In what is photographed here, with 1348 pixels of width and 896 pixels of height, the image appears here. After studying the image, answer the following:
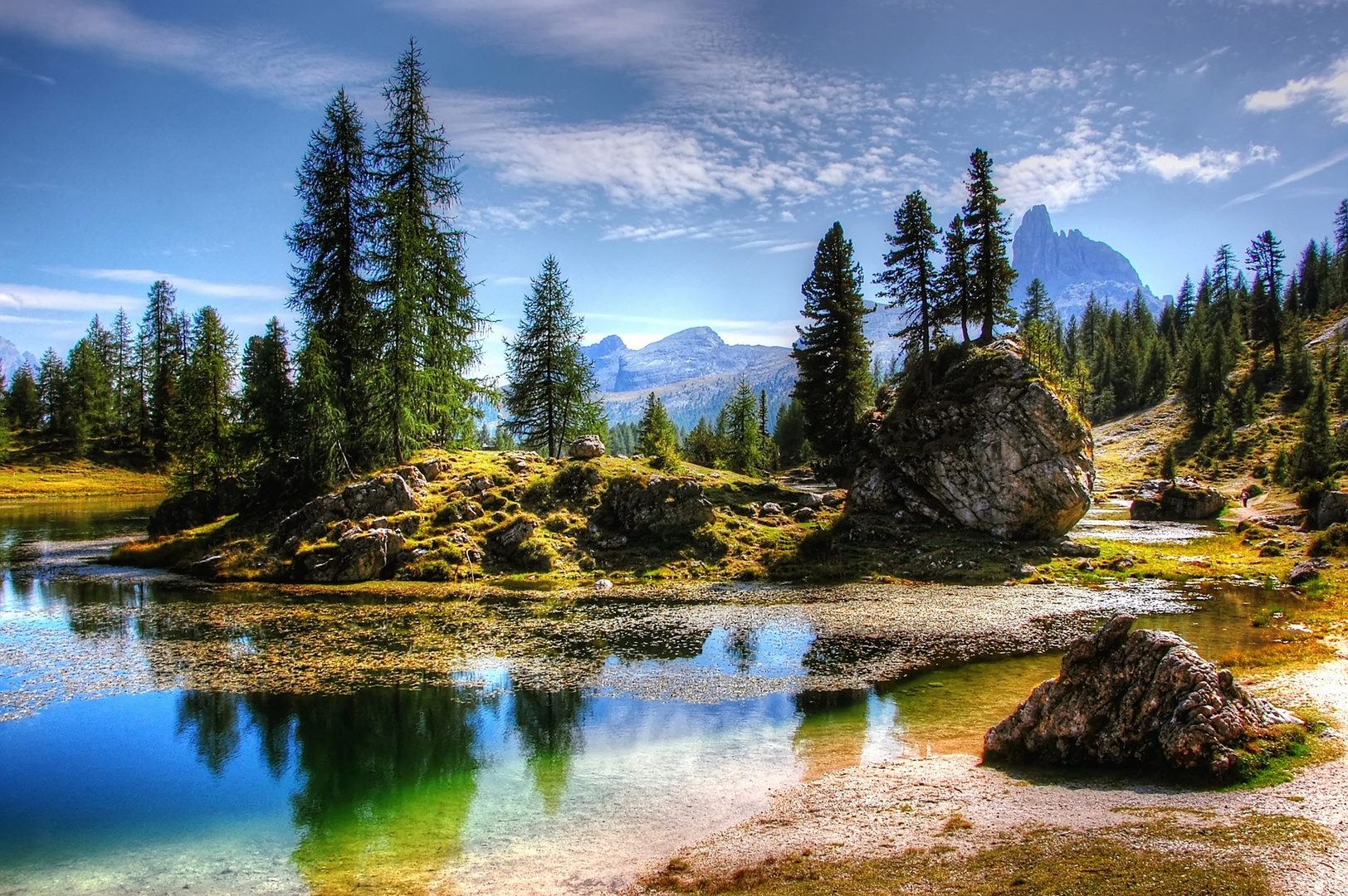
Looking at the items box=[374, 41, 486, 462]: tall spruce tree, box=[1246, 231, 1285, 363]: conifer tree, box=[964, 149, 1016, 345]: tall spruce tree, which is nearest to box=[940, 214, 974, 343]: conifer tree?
box=[964, 149, 1016, 345]: tall spruce tree

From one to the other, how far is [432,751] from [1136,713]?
15257 mm

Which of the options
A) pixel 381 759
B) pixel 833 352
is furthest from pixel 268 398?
pixel 833 352

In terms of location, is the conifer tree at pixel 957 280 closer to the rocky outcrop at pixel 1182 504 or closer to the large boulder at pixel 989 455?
the large boulder at pixel 989 455

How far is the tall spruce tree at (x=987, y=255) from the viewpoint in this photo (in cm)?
5031

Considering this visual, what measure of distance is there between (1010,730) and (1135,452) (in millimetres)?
113901

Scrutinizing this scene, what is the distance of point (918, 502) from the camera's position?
44.6 metres

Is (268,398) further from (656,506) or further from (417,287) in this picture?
(656,506)

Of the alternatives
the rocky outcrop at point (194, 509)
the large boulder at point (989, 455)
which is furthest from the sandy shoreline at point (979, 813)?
the rocky outcrop at point (194, 509)

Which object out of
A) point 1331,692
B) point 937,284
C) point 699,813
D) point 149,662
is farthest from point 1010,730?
point 937,284

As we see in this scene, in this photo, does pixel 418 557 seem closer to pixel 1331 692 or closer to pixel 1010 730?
pixel 1010 730

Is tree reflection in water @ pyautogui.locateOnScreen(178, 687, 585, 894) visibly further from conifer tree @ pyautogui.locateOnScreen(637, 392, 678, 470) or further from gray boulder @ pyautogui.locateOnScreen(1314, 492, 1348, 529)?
gray boulder @ pyautogui.locateOnScreen(1314, 492, 1348, 529)

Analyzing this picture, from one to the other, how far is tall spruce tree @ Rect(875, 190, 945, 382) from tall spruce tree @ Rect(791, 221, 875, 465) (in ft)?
12.8

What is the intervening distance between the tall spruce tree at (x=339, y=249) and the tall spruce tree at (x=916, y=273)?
3761 cm

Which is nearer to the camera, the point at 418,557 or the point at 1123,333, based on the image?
the point at 418,557
